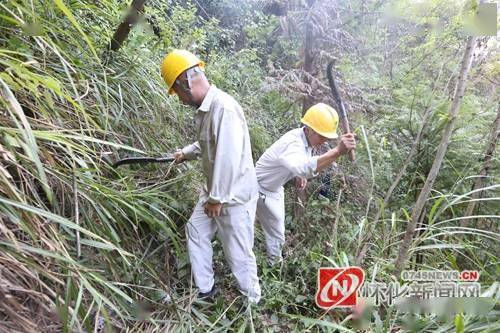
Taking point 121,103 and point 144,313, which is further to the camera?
point 121,103

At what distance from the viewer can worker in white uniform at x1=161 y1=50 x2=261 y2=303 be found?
7.51ft

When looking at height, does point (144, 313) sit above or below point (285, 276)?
below

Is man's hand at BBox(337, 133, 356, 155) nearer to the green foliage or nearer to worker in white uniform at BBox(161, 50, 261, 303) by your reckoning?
the green foliage

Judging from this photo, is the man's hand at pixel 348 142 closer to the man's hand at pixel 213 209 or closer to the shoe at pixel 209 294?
the man's hand at pixel 213 209

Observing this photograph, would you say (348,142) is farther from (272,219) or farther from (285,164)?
(272,219)

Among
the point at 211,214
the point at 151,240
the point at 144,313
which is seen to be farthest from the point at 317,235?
the point at 144,313

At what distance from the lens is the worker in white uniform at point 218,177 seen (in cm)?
229

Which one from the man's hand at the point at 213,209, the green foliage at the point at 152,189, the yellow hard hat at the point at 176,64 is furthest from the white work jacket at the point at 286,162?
the yellow hard hat at the point at 176,64

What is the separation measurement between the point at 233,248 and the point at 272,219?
29.5 inches

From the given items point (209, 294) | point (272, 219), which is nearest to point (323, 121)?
point (272, 219)

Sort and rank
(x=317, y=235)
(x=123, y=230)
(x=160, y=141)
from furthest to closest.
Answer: (x=317, y=235) < (x=160, y=141) < (x=123, y=230)

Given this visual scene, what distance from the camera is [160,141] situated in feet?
10.3

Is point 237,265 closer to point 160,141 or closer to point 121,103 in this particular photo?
point 160,141

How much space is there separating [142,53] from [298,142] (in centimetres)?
165
